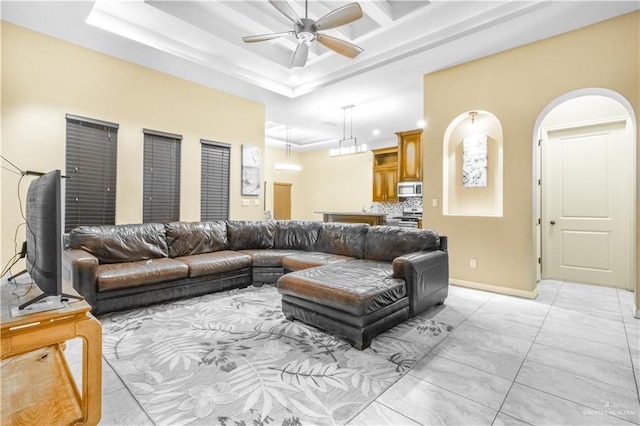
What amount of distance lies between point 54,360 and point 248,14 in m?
3.88

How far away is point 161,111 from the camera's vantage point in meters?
4.73

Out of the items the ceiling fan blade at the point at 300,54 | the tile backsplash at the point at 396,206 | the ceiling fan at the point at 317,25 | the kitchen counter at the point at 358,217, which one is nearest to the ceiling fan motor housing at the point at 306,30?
the ceiling fan at the point at 317,25

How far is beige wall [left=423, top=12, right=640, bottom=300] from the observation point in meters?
3.24

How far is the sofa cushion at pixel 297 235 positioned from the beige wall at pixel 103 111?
131 cm

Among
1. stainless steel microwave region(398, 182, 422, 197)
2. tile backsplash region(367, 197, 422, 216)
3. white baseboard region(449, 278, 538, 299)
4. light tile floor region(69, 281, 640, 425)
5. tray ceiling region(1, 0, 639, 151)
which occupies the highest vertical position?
tray ceiling region(1, 0, 639, 151)

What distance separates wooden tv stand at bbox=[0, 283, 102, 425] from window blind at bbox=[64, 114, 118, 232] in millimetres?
2818

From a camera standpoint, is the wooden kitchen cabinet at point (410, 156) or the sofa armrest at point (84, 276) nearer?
the sofa armrest at point (84, 276)

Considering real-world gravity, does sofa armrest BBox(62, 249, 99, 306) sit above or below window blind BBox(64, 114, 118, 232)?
below

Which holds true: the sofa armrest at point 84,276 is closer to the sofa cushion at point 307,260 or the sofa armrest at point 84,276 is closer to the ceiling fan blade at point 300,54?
the sofa cushion at point 307,260

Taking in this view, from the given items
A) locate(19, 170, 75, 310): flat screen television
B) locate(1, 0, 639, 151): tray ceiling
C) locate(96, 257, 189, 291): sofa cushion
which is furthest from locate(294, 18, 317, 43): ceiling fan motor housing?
locate(96, 257, 189, 291): sofa cushion

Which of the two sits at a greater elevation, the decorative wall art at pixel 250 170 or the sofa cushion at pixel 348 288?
the decorative wall art at pixel 250 170

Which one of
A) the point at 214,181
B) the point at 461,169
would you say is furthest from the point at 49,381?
the point at 461,169

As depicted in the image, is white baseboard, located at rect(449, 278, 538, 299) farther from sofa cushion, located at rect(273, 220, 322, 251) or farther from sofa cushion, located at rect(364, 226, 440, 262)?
sofa cushion, located at rect(273, 220, 322, 251)

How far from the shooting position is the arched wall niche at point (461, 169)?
434 cm
